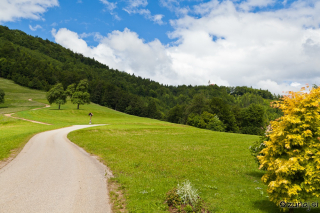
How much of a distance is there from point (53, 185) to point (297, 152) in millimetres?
11143

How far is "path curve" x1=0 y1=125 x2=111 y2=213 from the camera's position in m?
7.79

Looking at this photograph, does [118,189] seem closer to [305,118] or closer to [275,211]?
[275,211]

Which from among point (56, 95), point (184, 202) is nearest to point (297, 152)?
point (184, 202)

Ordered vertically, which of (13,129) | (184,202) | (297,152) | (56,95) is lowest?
(13,129)

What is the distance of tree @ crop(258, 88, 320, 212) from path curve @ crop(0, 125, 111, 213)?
661cm

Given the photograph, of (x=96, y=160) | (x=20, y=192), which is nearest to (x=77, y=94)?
(x=96, y=160)

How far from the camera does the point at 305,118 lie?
6.87m

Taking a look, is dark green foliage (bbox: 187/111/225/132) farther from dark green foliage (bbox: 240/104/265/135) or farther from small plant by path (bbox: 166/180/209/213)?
small plant by path (bbox: 166/180/209/213)

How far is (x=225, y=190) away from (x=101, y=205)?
6.18 m

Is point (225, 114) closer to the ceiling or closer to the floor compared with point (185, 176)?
closer to the ceiling

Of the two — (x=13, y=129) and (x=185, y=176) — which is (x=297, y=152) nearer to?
(x=185, y=176)

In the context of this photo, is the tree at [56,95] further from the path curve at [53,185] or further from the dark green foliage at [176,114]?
the path curve at [53,185]

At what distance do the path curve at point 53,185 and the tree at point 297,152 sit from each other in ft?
21.7

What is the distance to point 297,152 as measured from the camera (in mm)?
6926
